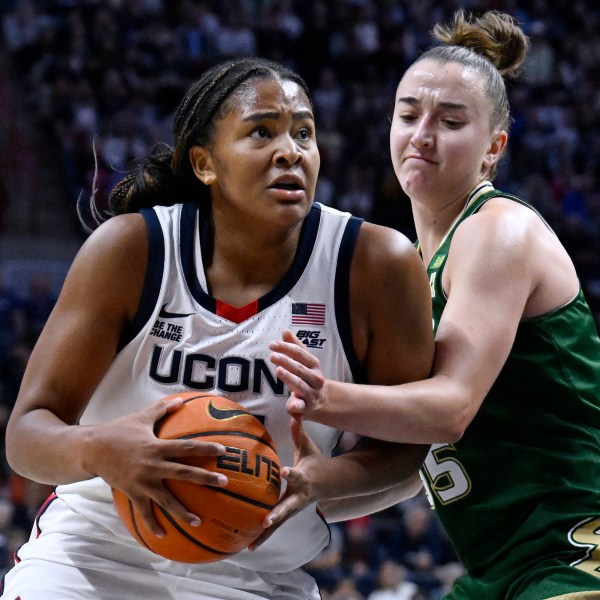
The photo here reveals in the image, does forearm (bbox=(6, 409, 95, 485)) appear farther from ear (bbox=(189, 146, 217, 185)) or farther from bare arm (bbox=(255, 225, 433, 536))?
ear (bbox=(189, 146, 217, 185))

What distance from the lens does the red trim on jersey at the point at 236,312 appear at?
7.96ft

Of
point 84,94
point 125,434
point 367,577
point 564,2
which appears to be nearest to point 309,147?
point 125,434

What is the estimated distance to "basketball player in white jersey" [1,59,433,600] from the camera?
235 cm

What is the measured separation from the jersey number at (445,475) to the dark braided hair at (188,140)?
0.87 meters

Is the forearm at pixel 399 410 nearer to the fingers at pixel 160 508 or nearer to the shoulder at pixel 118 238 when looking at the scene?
the fingers at pixel 160 508

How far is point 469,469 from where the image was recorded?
Result: 2639 mm

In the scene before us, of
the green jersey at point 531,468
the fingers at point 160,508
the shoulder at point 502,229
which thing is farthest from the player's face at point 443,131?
the fingers at point 160,508

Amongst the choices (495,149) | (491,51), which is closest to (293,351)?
(495,149)

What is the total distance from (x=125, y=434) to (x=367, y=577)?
18.4ft

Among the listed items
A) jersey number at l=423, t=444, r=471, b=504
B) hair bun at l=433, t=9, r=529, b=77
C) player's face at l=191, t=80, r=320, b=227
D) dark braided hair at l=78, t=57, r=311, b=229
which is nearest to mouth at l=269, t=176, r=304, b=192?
player's face at l=191, t=80, r=320, b=227

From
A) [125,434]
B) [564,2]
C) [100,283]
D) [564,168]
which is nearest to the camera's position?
[125,434]

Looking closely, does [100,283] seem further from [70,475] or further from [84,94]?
[84,94]

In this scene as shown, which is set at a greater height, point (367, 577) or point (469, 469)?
point (469, 469)

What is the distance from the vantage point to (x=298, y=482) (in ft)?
7.09
